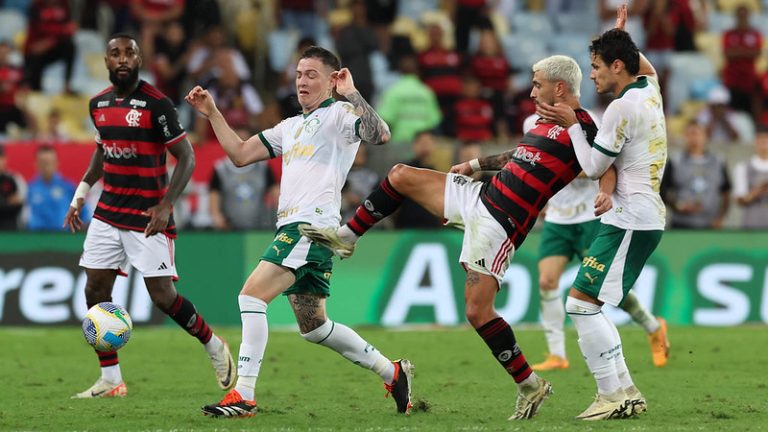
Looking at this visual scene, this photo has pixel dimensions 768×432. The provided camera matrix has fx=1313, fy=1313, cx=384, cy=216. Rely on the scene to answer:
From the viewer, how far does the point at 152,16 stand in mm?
21484

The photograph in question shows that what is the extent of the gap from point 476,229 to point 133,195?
318 cm

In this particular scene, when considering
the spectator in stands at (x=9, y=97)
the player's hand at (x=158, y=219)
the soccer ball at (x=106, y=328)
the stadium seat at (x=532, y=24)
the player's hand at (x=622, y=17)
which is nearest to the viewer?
the player's hand at (x=622, y=17)

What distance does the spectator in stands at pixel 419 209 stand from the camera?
17578 mm

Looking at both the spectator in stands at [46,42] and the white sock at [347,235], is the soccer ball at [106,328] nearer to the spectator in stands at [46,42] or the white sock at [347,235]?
the white sock at [347,235]

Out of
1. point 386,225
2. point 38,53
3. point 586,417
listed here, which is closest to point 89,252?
point 586,417

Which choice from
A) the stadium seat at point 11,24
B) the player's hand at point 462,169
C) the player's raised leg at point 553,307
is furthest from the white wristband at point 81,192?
the stadium seat at point 11,24

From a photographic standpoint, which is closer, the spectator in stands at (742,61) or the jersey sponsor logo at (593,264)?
the jersey sponsor logo at (593,264)

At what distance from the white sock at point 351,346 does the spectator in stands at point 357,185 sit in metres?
8.24

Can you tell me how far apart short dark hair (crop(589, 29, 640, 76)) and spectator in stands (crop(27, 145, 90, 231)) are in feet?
33.9

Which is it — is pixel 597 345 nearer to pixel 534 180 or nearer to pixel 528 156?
pixel 534 180

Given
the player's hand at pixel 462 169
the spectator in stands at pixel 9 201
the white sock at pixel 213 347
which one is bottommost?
the spectator in stands at pixel 9 201

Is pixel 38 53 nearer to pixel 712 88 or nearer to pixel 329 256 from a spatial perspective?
pixel 712 88

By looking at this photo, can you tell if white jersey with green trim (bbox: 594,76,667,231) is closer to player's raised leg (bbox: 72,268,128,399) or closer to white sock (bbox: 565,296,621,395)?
white sock (bbox: 565,296,621,395)

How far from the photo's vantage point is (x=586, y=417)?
28.7ft
